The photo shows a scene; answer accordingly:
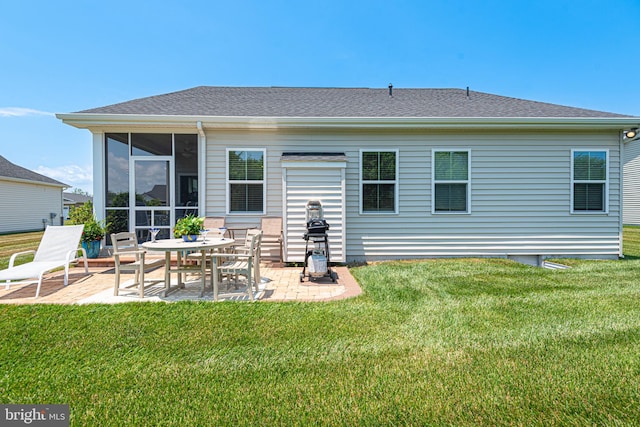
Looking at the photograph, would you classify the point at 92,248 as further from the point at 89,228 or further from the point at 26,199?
the point at 26,199

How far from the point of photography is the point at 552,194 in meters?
7.02

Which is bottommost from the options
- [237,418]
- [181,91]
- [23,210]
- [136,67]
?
[237,418]

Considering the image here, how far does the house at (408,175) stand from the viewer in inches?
265

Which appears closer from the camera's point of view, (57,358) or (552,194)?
(57,358)

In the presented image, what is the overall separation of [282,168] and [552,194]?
658 centimetres

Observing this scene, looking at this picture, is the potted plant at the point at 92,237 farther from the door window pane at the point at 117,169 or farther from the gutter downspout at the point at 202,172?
the gutter downspout at the point at 202,172

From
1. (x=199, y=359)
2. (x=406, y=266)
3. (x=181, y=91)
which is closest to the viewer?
(x=199, y=359)

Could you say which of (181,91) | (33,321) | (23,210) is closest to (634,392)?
(33,321)

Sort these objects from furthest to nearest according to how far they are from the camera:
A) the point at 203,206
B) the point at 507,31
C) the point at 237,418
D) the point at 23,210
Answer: the point at 23,210 → the point at 507,31 → the point at 203,206 → the point at 237,418

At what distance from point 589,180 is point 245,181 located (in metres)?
8.39

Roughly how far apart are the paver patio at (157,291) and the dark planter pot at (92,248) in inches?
26.0

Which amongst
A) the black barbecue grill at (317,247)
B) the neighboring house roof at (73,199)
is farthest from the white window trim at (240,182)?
the neighboring house roof at (73,199)

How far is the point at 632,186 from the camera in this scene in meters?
17.7

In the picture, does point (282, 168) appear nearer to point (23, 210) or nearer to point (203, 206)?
point (203, 206)
